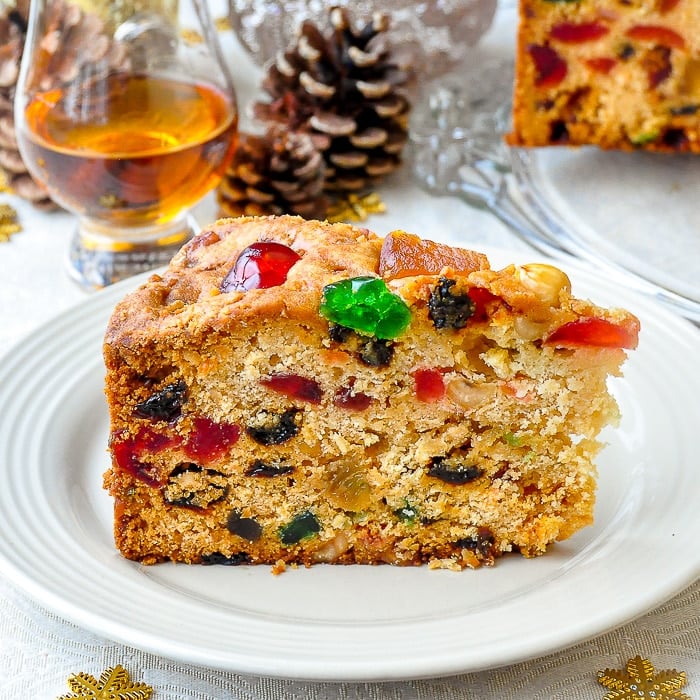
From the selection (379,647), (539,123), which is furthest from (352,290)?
(539,123)

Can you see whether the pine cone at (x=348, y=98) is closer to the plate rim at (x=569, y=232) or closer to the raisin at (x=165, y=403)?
the plate rim at (x=569, y=232)

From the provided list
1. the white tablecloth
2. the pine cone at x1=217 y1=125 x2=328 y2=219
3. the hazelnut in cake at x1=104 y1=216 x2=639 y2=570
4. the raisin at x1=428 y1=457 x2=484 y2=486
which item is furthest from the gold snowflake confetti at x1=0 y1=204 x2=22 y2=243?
the raisin at x1=428 y1=457 x2=484 y2=486

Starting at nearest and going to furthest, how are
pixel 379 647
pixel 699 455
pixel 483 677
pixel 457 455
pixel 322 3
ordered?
pixel 379 647 → pixel 483 677 → pixel 457 455 → pixel 699 455 → pixel 322 3

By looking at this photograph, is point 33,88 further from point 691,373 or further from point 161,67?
point 691,373

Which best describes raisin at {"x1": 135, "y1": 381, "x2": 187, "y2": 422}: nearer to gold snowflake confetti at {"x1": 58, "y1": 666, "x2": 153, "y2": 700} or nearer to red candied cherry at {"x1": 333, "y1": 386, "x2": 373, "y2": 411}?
red candied cherry at {"x1": 333, "y1": 386, "x2": 373, "y2": 411}

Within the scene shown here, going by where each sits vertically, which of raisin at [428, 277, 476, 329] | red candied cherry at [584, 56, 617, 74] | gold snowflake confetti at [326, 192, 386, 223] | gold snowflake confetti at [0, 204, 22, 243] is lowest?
gold snowflake confetti at [0, 204, 22, 243]

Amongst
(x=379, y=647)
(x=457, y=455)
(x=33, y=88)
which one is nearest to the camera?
(x=379, y=647)

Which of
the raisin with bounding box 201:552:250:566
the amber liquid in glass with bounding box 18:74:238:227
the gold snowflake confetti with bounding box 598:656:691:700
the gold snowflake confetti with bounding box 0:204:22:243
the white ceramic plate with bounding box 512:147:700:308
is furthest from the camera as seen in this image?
the gold snowflake confetti with bounding box 0:204:22:243

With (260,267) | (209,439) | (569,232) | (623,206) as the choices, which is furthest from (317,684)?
(623,206)
